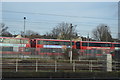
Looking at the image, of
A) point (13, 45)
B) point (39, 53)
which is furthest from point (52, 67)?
point (13, 45)

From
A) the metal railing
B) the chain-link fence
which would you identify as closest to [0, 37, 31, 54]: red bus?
the chain-link fence

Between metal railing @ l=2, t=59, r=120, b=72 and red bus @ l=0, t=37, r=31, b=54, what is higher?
red bus @ l=0, t=37, r=31, b=54

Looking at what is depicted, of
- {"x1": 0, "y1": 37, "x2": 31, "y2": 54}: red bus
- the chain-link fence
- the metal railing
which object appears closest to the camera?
the metal railing

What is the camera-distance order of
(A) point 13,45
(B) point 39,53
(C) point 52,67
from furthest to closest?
1. (A) point 13,45
2. (B) point 39,53
3. (C) point 52,67

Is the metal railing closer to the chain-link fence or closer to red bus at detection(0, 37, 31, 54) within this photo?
the chain-link fence

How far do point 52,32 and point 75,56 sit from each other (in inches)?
1392

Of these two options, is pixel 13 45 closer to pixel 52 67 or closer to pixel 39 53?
pixel 39 53

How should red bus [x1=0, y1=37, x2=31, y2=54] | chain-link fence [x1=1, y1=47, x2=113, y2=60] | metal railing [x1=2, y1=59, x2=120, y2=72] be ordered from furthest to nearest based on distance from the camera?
1. red bus [x1=0, y1=37, x2=31, y2=54]
2. chain-link fence [x1=1, y1=47, x2=113, y2=60]
3. metal railing [x1=2, y1=59, x2=120, y2=72]

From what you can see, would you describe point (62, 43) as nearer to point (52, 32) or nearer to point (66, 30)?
point (66, 30)

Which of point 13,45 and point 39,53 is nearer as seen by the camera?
point 39,53

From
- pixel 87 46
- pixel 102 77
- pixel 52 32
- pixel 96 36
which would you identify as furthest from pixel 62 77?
pixel 96 36

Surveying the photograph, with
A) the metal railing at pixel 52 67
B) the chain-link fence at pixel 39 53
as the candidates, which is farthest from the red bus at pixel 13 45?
the metal railing at pixel 52 67

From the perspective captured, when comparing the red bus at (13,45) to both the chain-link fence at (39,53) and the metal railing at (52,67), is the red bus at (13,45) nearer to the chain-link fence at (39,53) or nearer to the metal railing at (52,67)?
the chain-link fence at (39,53)

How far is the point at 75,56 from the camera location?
26922mm
